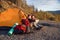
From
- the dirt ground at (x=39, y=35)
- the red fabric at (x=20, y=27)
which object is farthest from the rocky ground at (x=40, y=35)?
the red fabric at (x=20, y=27)

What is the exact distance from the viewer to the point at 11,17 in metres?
13.3

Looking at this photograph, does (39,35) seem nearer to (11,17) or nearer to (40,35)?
(40,35)

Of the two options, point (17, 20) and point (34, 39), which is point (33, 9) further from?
point (34, 39)

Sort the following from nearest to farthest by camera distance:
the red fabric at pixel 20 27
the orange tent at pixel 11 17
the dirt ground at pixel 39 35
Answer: the dirt ground at pixel 39 35 < the red fabric at pixel 20 27 < the orange tent at pixel 11 17

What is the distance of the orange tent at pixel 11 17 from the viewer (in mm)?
12914

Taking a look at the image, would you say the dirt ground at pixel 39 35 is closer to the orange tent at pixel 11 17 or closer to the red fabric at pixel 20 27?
the red fabric at pixel 20 27

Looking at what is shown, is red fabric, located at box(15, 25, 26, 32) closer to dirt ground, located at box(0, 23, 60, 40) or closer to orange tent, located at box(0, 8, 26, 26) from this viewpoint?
dirt ground, located at box(0, 23, 60, 40)

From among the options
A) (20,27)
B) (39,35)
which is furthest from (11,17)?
(39,35)

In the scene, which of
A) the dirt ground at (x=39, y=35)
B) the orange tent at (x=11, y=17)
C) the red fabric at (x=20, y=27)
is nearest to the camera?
the dirt ground at (x=39, y=35)

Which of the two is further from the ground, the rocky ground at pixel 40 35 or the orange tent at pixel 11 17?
the orange tent at pixel 11 17

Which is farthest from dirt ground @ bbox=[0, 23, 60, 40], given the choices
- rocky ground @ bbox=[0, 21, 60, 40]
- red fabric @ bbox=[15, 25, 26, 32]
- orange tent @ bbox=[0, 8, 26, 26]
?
orange tent @ bbox=[0, 8, 26, 26]

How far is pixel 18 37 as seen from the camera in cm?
1135

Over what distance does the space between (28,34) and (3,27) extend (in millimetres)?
1455

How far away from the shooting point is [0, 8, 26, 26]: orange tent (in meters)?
12.9
